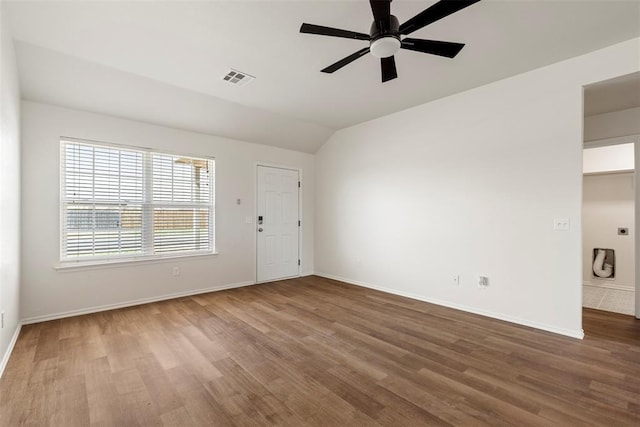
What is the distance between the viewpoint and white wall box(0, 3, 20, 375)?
2.22m

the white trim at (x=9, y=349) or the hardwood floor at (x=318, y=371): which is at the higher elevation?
the white trim at (x=9, y=349)

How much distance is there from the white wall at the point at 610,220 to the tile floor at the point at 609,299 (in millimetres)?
243

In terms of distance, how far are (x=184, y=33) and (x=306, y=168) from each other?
3.63 m

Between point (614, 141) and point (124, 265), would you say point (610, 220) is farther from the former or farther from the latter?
point (124, 265)

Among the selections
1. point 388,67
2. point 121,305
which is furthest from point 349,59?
point 121,305

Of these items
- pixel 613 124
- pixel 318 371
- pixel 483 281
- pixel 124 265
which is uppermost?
pixel 613 124

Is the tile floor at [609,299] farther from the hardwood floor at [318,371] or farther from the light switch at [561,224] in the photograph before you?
the light switch at [561,224]

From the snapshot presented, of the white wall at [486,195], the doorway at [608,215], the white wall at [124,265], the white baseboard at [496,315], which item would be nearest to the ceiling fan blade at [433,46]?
the white wall at [486,195]

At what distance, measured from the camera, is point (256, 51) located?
2.80 m

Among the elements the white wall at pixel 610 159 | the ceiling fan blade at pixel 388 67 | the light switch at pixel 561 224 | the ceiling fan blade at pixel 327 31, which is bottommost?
the light switch at pixel 561 224

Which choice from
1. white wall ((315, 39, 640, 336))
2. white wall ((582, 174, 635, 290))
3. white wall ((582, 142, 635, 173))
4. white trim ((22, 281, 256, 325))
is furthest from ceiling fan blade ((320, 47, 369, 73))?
white wall ((582, 174, 635, 290))

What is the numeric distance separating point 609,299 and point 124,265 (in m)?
6.91

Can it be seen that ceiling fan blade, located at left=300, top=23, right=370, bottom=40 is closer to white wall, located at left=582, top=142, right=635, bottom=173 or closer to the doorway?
the doorway

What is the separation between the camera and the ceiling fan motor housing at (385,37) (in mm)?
2043
